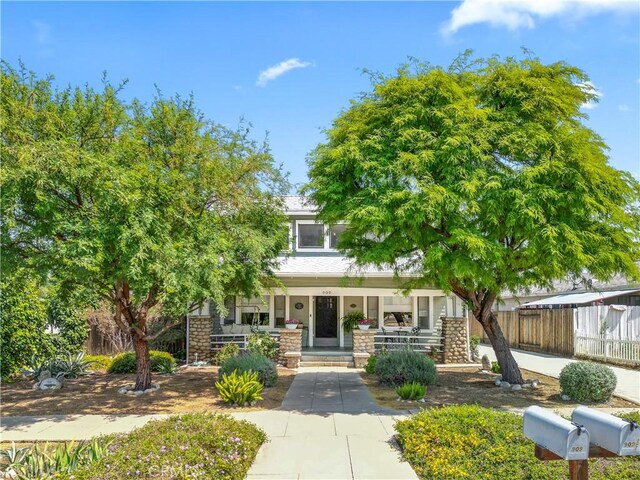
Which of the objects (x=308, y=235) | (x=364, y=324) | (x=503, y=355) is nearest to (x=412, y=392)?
(x=503, y=355)

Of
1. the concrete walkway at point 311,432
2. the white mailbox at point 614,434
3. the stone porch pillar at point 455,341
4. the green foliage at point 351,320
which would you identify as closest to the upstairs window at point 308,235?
the green foliage at point 351,320

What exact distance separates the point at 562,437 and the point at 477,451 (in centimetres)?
311

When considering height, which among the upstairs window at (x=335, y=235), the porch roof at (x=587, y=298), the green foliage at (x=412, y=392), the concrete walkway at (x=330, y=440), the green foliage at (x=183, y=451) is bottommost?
the concrete walkway at (x=330, y=440)

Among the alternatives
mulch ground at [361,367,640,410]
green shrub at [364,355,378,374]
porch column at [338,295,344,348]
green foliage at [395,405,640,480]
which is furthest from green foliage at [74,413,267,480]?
porch column at [338,295,344,348]

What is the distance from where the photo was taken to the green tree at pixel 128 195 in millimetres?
8641

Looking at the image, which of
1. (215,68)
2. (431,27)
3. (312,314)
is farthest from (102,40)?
(312,314)

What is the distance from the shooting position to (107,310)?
17.1 metres

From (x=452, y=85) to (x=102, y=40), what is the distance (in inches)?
284

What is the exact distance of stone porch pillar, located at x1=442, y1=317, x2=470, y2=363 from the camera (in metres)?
17.5

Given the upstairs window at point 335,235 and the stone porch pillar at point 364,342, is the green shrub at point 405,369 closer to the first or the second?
the stone porch pillar at point 364,342

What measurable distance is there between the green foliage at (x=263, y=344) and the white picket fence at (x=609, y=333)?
11.8m

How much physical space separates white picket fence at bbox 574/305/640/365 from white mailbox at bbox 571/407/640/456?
15.0 meters

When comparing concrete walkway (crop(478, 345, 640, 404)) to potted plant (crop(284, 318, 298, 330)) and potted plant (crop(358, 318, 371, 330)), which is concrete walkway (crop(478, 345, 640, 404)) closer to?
potted plant (crop(358, 318, 371, 330))

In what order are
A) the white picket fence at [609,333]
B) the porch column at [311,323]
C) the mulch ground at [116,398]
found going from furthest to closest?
the porch column at [311,323]
the white picket fence at [609,333]
the mulch ground at [116,398]
